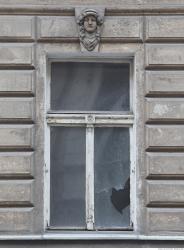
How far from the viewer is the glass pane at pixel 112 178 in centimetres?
786

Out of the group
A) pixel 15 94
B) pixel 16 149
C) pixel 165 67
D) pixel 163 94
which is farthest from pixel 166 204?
pixel 15 94

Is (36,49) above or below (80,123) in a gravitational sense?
above

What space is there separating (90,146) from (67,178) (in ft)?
1.49

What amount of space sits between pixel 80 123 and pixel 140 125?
69 cm

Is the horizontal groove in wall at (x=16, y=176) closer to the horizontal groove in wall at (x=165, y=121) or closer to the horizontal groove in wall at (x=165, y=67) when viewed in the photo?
the horizontal groove in wall at (x=165, y=121)

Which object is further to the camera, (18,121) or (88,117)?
(88,117)

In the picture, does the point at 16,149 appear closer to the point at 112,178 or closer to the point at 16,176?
the point at 16,176

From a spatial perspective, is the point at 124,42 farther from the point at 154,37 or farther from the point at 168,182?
the point at 168,182

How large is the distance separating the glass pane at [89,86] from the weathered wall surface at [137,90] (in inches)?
9.9

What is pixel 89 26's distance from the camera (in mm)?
7730

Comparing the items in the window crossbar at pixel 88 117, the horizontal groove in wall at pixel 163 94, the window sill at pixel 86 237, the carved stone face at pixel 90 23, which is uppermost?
the carved stone face at pixel 90 23

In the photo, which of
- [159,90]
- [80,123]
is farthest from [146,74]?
[80,123]

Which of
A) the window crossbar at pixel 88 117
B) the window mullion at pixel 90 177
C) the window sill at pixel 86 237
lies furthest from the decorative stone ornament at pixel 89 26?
the window sill at pixel 86 237

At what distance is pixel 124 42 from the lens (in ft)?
25.7
